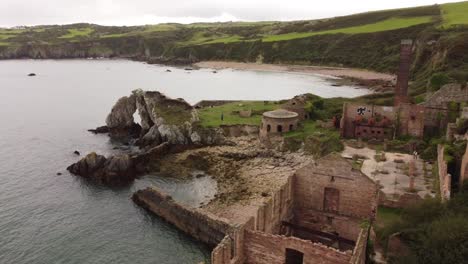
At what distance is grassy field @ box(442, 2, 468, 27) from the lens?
118 meters

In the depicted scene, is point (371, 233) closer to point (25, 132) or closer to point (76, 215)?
point (76, 215)

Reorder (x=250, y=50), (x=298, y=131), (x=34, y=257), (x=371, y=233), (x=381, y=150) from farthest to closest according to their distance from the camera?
(x=250, y=50)
(x=298, y=131)
(x=381, y=150)
(x=34, y=257)
(x=371, y=233)

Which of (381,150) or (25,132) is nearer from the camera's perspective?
(381,150)

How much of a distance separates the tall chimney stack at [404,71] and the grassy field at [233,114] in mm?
18849

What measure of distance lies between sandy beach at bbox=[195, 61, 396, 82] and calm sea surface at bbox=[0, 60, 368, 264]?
57.7ft

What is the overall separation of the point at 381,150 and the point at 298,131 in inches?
542

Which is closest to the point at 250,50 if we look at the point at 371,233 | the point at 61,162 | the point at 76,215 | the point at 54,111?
the point at 54,111

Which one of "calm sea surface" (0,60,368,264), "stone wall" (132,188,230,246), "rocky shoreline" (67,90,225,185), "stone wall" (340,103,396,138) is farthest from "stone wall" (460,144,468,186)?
"rocky shoreline" (67,90,225,185)

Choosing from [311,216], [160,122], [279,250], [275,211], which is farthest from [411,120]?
[160,122]

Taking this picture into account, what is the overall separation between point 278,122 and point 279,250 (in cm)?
3406

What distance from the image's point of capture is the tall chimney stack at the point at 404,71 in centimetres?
5316

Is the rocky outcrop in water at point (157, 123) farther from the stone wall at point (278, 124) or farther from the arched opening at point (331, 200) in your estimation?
the arched opening at point (331, 200)

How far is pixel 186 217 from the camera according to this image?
3616cm

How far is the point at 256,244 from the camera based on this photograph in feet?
71.3
